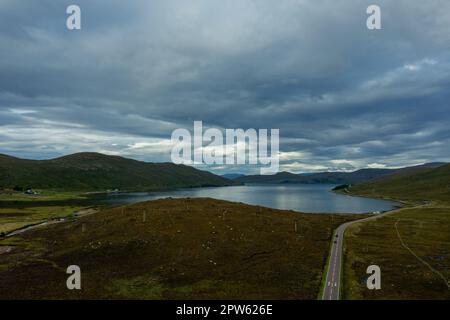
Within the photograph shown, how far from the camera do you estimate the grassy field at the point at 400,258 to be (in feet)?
213

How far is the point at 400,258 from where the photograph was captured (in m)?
89.9

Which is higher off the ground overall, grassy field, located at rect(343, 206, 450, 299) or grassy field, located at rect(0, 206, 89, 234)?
grassy field, located at rect(0, 206, 89, 234)

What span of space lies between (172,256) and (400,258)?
60404 millimetres

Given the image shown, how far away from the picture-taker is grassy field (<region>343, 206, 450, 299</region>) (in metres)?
→ 64.9

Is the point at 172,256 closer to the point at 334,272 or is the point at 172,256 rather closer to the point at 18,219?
the point at 334,272

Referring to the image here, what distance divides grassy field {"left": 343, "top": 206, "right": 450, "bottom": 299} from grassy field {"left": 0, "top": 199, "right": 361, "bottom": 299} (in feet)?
26.1

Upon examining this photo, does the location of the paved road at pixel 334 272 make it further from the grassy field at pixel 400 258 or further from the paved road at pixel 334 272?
the grassy field at pixel 400 258

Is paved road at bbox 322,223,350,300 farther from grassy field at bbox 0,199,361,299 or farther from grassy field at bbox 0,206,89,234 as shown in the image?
grassy field at bbox 0,206,89,234

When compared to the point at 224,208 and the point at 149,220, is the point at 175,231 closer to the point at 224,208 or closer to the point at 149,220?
the point at 149,220

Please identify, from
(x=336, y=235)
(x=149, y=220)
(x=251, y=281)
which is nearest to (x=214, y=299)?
(x=251, y=281)

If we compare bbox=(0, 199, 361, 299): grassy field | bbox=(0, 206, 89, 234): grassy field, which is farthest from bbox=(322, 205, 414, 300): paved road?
bbox=(0, 206, 89, 234): grassy field

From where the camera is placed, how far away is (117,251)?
94.4 m
